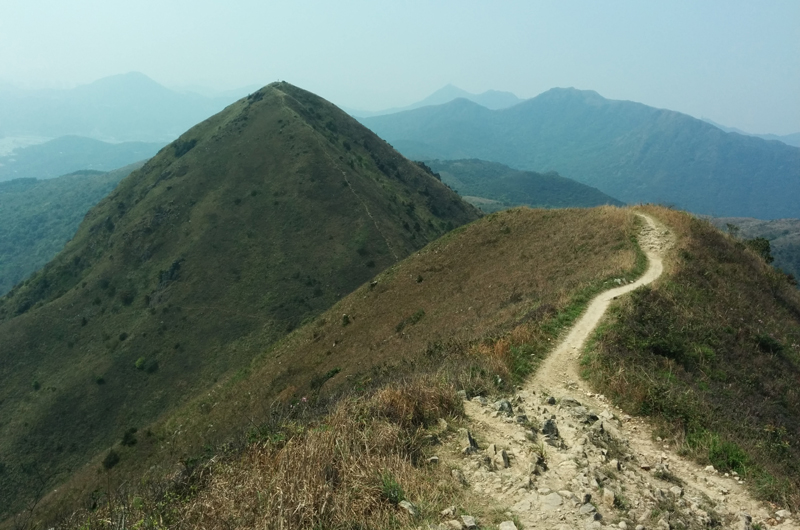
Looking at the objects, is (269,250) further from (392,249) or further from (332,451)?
(332,451)

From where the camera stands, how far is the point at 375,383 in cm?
1265

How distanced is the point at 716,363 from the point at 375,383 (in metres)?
11.1

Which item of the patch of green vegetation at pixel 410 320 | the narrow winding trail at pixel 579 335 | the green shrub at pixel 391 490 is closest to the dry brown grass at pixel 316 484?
the green shrub at pixel 391 490

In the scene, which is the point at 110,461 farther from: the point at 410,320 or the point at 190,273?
the point at 190,273

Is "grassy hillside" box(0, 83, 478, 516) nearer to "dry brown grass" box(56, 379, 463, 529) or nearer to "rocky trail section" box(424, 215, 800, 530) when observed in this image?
"dry brown grass" box(56, 379, 463, 529)

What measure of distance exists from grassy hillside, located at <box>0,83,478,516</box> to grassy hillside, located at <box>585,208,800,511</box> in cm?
4898

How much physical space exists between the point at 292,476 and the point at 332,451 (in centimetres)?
82

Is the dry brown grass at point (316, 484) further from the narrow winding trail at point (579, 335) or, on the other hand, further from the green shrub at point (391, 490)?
the narrow winding trail at point (579, 335)

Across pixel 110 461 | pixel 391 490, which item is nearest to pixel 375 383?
pixel 391 490

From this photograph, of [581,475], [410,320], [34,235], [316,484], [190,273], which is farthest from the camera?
[34,235]

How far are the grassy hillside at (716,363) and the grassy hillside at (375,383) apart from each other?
2.40 m

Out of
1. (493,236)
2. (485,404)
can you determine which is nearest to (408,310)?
(493,236)

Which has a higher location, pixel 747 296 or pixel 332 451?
pixel 332 451

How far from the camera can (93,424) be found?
53.9 meters
